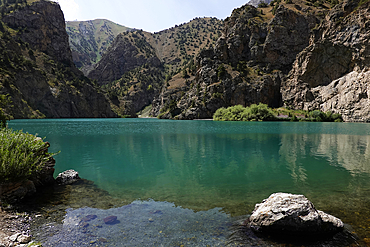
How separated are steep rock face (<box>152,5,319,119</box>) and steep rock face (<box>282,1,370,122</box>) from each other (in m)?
10.9

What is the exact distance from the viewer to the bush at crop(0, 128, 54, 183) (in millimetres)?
9437

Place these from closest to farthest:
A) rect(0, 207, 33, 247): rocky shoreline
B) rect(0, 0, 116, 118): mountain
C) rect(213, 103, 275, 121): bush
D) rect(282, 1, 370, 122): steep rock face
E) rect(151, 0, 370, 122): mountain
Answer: rect(0, 207, 33, 247): rocky shoreline < rect(282, 1, 370, 122): steep rock face < rect(151, 0, 370, 122): mountain < rect(213, 103, 275, 121): bush < rect(0, 0, 116, 118): mountain

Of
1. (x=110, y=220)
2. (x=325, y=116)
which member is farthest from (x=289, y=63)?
(x=110, y=220)

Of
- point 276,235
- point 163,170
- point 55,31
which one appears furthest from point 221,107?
point 55,31

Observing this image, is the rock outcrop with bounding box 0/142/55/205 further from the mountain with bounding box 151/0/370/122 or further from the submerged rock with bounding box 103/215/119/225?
the mountain with bounding box 151/0/370/122

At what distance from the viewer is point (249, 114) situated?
106 meters

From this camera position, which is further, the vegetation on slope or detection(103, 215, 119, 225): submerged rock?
the vegetation on slope

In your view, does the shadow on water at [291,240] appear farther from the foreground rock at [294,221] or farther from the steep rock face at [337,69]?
the steep rock face at [337,69]

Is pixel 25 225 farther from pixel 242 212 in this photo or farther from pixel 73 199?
pixel 242 212

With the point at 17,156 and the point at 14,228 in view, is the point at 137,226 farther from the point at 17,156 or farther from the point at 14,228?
the point at 17,156

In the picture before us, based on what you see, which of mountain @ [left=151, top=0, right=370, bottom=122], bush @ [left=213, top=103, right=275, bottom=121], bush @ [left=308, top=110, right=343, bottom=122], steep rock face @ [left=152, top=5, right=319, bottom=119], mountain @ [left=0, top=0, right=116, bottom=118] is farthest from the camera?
steep rock face @ [left=152, top=5, right=319, bottom=119]

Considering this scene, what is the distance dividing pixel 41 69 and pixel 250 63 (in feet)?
452

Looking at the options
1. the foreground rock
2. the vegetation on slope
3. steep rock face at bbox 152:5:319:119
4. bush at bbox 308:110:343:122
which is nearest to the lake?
the foreground rock

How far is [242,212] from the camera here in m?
9.18
